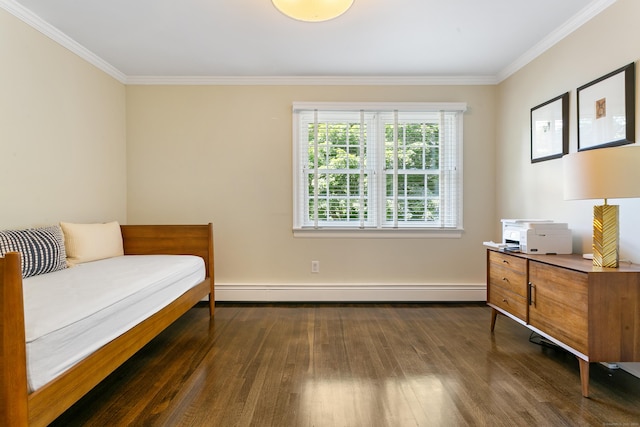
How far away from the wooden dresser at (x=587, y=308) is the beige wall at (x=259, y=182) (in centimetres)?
147

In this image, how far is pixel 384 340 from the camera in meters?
2.52

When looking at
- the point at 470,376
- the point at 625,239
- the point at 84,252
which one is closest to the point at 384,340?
the point at 470,376

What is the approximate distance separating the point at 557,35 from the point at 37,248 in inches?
158

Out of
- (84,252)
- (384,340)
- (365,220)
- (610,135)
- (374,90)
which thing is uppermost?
(374,90)

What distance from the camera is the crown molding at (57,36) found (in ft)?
7.41

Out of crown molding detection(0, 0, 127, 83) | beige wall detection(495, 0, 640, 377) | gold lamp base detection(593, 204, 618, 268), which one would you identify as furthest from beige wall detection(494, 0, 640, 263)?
crown molding detection(0, 0, 127, 83)

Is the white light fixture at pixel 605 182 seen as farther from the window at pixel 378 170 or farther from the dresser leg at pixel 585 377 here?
the window at pixel 378 170

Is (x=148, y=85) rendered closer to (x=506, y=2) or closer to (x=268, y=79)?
(x=268, y=79)

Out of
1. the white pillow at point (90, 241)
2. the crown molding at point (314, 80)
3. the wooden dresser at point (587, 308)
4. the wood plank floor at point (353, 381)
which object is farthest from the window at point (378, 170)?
the white pillow at point (90, 241)

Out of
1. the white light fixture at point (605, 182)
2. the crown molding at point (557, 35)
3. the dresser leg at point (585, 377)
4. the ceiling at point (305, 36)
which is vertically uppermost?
the ceiling at point (305, 36)

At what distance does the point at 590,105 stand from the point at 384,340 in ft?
7.17

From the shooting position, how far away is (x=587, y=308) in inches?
66.9

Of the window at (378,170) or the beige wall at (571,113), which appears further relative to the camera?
the window at (378,170)

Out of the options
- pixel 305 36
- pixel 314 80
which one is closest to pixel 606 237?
pixel 305 36
